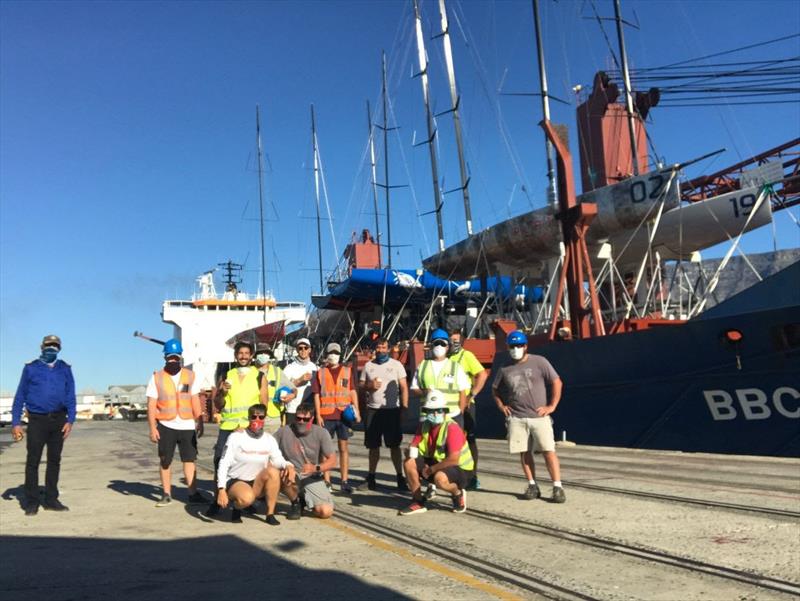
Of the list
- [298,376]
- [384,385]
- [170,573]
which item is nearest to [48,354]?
[298,376]

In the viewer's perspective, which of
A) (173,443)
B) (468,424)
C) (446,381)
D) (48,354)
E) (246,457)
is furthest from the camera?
(468,424)

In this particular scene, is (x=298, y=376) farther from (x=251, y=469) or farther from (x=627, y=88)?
(x=627, y=88)

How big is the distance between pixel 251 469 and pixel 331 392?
1791mm

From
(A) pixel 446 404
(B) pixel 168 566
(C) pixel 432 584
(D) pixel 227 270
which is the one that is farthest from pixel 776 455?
(D) pixel 227 270

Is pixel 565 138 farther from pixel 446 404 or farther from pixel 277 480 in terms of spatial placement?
pixel 277 480

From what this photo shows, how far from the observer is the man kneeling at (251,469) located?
6.14 metres

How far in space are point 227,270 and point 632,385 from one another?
4042cm

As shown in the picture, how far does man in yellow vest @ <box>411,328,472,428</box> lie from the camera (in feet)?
23.1

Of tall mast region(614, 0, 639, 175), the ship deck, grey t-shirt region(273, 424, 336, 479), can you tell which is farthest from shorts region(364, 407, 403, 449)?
tall mast region(614, 0, 639, 175)

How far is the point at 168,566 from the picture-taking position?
4.64 metres

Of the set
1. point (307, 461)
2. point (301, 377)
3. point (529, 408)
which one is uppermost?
point (301, 377)

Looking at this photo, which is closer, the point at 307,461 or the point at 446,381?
the point at 307,461

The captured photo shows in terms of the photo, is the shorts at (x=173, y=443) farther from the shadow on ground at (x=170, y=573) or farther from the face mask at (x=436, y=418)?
the face mask at (x=436, y=418)

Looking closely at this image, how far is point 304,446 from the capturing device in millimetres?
6758
